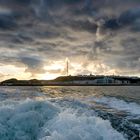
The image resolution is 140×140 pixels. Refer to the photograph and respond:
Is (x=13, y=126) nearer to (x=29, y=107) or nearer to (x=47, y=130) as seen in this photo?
(x=47, y=130)

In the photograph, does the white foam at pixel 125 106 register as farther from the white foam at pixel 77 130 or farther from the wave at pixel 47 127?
the wave at pixel 47 127

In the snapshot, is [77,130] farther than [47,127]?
No

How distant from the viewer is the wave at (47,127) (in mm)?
10464

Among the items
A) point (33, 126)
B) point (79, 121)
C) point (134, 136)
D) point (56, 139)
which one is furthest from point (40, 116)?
point (134, 136)

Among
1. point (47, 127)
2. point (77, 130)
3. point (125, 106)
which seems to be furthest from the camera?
point (125, 106)

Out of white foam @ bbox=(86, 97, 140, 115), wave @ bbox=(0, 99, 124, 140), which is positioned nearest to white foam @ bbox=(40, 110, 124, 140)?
wave @ bbox=(0, 99, 124, 140)

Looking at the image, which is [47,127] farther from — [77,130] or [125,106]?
[125,106]

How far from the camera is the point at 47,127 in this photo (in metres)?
11.6

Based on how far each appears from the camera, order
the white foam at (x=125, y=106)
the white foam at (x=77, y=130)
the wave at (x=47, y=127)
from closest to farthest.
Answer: the white foam at (x=77, y=130) → the wave at (x=47, y=127) → the white foam at (x=125, y=106)

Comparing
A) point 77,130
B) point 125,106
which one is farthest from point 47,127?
point 125,106

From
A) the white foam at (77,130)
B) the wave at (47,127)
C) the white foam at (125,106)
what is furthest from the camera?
the white foam at (125,106)

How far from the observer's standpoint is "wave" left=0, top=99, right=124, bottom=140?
10.5 metres

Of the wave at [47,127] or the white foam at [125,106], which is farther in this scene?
the white foam at [125,106]

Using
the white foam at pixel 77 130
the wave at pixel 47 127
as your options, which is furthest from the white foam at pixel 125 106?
the wave at pixel 47 127
